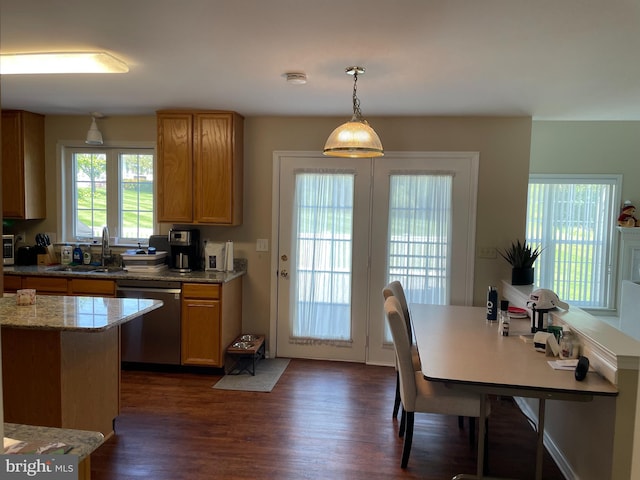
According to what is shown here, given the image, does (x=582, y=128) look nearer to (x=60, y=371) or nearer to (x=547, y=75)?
(x=547, y=75)

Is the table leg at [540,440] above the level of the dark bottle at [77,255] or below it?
below

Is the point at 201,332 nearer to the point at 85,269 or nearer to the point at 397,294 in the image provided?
the point at 85,269

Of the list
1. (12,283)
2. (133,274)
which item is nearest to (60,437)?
(133,274)

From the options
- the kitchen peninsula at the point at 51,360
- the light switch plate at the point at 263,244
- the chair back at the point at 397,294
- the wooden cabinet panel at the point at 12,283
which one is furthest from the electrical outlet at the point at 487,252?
the wooden cabinet panel at the point at 12,283

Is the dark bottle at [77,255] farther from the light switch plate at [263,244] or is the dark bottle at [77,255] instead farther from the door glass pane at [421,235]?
the door glass pane at [421,235]

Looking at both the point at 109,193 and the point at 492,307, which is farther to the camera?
the point at 109,193

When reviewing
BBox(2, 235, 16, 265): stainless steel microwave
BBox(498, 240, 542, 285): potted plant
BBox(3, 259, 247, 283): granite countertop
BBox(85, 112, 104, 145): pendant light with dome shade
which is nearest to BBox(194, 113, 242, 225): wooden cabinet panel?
BBox(3, 259, 247, 283): granite countertop

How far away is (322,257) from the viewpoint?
444 cm

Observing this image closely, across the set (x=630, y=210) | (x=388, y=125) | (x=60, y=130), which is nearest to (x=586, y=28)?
(x=388, y=125)

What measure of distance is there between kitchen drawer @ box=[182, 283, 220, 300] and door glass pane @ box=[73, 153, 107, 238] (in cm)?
142

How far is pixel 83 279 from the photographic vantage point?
4.10 metres

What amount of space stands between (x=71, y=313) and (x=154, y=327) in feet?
5.09

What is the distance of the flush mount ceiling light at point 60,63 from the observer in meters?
2.69

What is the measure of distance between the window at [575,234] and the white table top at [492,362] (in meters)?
2.77
